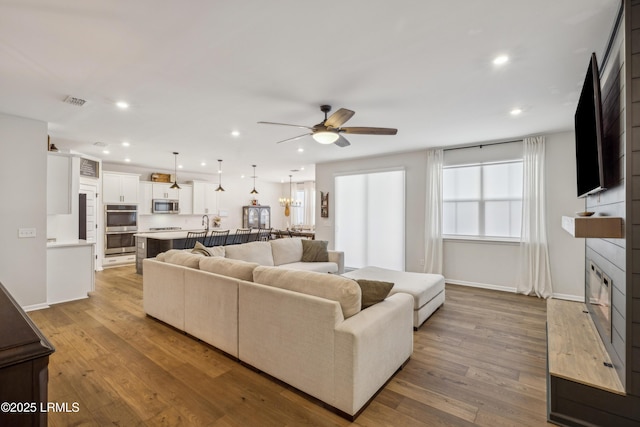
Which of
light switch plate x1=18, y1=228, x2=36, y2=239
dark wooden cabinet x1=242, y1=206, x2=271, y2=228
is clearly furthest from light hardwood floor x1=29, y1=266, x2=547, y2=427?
dark wooden cabinet x1=242, y1=206, x2=271, y2=228

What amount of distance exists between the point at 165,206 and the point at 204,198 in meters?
1.25

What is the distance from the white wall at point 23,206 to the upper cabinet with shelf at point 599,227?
20.0 ft

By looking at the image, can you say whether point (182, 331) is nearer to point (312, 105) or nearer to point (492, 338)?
point (312, 105)

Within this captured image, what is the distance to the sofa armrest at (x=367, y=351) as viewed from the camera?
1916 mm

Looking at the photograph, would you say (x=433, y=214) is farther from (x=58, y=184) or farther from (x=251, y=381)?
(x=58, y=184)

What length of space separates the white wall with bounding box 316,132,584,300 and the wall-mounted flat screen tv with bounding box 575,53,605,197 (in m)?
2.17

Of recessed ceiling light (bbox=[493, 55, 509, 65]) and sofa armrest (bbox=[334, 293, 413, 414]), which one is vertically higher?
recessed ceiling light (bbox=[493, 55, 509, 65])

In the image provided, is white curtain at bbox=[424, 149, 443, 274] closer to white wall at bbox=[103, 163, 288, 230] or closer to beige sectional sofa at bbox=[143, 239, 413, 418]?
beige sectional sofa at bbox=[143, 239, 413, 418]

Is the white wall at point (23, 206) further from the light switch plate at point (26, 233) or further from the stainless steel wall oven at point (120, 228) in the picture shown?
the stainless steel wall oven at point (120, 228)

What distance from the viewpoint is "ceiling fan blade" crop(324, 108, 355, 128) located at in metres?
2.86

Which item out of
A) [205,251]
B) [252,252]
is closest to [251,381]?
[205,251]

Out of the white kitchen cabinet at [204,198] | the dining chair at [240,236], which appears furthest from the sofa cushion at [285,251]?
the white kitchen cabinet at [204,198]

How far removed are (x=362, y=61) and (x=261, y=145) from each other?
3.33 m

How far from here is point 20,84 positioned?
9.73 feet
